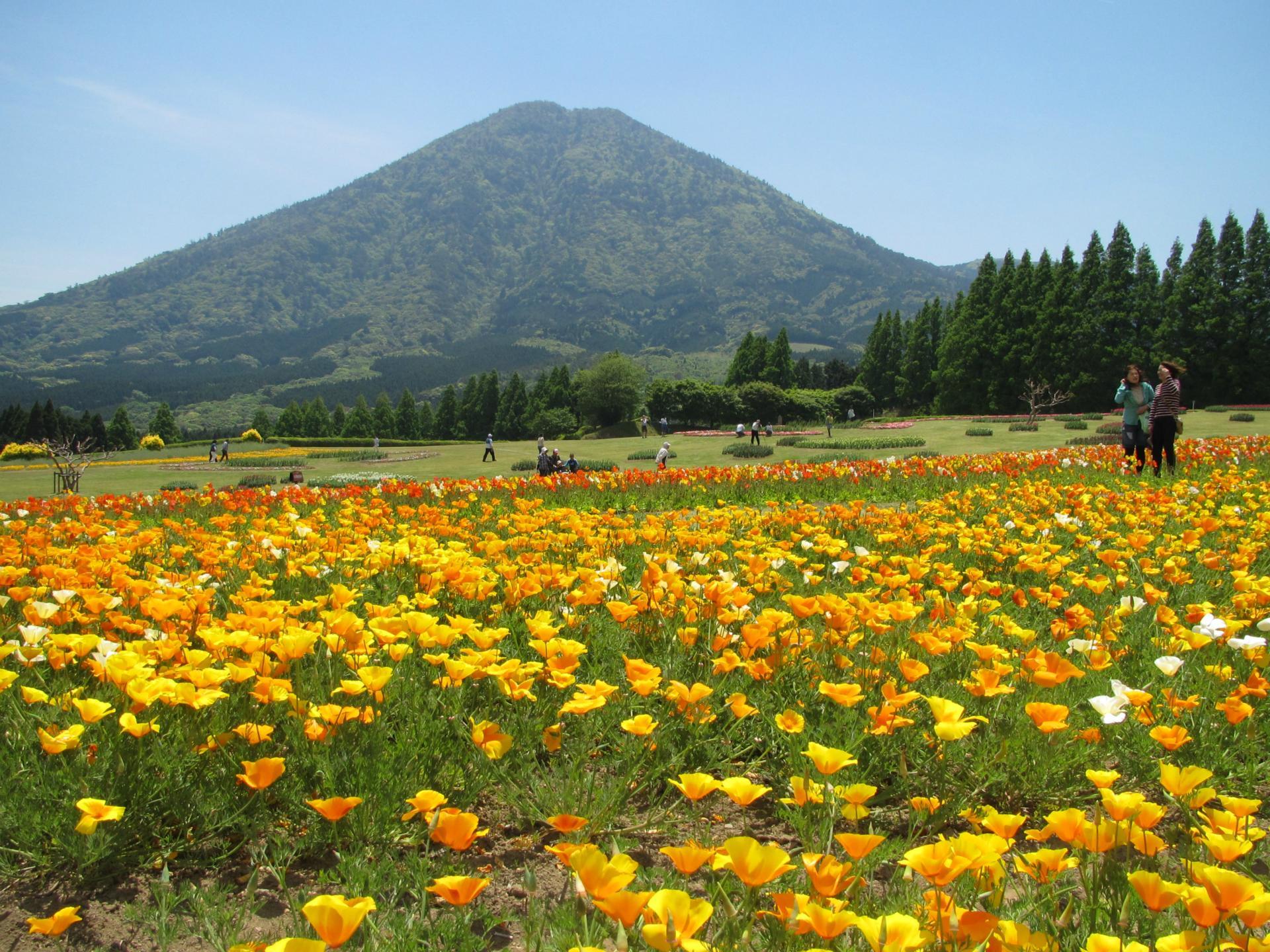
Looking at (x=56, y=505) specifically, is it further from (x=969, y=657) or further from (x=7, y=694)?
(x=969, y=657)

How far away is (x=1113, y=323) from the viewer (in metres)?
51.4

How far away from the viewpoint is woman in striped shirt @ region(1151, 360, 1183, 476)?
1036cm

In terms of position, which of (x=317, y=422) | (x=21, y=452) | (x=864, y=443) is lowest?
(x=864, y=443)

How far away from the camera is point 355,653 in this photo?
2.71 m

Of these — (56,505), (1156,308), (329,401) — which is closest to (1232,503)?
(56,505)

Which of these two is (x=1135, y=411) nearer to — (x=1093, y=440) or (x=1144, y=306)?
(x=1093, y=440)

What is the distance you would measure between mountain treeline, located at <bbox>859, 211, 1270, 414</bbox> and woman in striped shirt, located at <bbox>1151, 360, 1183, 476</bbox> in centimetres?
4491

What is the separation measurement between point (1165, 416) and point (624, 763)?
10646 millimetres

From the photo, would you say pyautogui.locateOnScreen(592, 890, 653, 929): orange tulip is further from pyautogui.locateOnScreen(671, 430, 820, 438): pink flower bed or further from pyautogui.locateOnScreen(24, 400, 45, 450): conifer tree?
pyautogui.locateOnScreen(24, 400, 45, 450): conifer tree

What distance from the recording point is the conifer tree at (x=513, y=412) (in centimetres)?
8138

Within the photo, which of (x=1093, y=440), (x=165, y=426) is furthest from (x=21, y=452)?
(x=165, y=426)

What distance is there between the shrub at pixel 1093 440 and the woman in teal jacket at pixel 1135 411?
42.7 feet

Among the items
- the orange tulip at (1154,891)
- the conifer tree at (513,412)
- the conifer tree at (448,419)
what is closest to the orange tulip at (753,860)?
the orange tulip at (1154,891)

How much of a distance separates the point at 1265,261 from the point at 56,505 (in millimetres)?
61995
